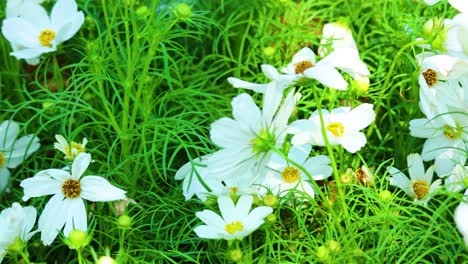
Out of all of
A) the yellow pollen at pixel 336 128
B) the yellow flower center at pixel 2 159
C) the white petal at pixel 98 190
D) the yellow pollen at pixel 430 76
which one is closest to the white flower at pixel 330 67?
the yellow pollen at pixel 336 128

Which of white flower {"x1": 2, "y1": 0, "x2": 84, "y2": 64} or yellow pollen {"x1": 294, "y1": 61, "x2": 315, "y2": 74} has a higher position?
white flower {"x1": 2, "y1": 0, "x2": 84, "y2": 64}

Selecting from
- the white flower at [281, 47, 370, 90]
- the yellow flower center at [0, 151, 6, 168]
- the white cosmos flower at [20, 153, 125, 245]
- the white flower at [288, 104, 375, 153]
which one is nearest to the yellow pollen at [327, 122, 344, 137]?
the white flower at [288, 104, 375, 153]

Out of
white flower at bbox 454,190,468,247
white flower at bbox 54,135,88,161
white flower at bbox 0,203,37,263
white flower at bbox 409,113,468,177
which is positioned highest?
white flower at bbox 54,135,88,161

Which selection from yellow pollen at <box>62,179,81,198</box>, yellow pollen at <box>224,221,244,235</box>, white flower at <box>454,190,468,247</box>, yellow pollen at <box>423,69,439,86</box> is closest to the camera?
white flower at <box>454,190,468,247</box>

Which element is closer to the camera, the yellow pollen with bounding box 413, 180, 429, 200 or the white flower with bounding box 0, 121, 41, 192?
the yellow pollen with bounding box 413, 180, 429, 200

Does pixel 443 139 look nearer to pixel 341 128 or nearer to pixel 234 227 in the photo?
pixel 341 128

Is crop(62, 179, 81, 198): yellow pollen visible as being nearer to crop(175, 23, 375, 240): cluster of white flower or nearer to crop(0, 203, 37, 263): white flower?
crop(0, 203, 37, 263): white flower

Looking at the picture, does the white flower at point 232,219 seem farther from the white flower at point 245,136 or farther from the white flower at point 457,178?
the white flower at point 457,178
